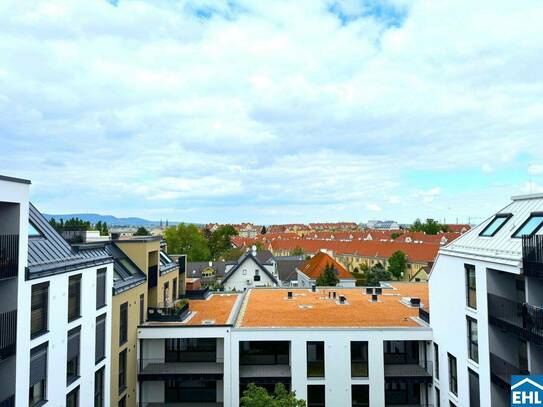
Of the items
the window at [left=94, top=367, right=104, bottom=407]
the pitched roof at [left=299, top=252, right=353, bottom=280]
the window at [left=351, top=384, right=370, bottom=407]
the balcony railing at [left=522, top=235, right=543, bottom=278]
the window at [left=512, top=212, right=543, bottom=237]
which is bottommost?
the window at [left=351, top=384, right=370, bottom=407]

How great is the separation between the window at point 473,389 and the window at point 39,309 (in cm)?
1589

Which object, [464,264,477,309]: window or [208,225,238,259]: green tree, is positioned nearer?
[464,264,477,309]: window

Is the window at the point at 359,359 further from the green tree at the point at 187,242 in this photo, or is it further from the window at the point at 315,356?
the green tree at the point at 187,242

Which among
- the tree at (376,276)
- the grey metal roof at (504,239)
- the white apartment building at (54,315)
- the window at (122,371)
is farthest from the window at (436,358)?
the tree at (376,276)

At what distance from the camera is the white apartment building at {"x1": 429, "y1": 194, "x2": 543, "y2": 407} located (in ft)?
44.3

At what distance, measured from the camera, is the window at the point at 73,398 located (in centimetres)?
1580

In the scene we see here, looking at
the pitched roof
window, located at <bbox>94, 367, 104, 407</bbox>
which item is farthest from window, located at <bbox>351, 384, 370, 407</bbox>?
the pitched roof

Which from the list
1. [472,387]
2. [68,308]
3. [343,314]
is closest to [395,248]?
[343,314]

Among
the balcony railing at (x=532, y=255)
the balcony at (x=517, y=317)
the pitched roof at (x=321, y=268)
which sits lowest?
the pitched roof at (x=321, y=268)

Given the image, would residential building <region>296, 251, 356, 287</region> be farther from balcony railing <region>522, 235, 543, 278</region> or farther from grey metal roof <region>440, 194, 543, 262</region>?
balcony railing <region>522, 235, 543, 278</region>

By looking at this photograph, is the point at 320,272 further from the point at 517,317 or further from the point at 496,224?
the point at 517,317

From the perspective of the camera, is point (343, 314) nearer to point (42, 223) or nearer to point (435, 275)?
point (435, 275)

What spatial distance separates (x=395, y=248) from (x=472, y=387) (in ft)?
221

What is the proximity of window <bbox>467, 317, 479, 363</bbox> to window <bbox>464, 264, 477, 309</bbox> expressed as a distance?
66cm
